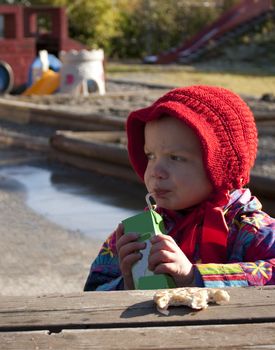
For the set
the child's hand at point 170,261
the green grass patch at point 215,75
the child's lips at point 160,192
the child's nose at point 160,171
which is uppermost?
the child's nose at point 160,171

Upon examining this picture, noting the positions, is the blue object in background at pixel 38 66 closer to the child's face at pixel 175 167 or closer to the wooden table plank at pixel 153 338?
the child's face at pixel 175 167

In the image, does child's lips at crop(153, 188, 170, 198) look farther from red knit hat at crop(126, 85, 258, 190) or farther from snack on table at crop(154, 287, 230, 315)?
snack on table at crop(154, 287, 230, 315)

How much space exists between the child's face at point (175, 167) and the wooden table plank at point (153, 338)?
0.92m

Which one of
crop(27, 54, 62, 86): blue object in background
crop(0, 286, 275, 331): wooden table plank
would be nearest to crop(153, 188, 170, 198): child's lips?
crop(0, 286, 275, 331): wooden table plank

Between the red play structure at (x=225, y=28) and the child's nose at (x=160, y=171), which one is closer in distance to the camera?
the child's nose at (x=160, y=171)

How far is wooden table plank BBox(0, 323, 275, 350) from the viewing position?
1867mm

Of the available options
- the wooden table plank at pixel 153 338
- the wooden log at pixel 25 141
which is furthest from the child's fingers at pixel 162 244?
the wooden log at pixel 25 141

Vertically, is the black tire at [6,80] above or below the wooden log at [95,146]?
below

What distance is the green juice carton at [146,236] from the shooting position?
255 cm

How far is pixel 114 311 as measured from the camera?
206cm

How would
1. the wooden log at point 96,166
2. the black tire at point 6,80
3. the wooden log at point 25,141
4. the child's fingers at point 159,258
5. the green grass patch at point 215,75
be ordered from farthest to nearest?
the green grass patch at point 215,75 → the black tire at point 6,80 → the wooden log at point 25,141 → the wooden log at point 96,166 → the child's fingers at point 159,258

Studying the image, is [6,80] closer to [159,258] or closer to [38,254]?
[38,254]

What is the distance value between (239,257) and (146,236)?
359 mm

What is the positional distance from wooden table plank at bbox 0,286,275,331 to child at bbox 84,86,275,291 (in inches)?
22.6
